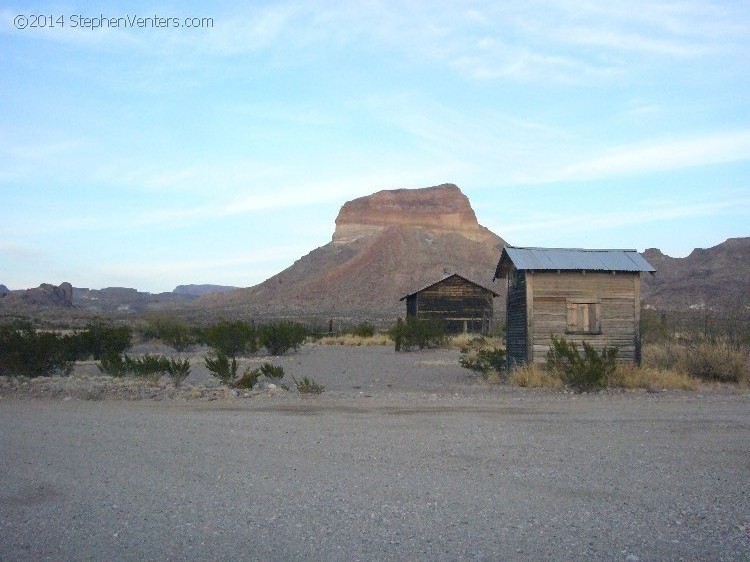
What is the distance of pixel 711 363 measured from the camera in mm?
20578

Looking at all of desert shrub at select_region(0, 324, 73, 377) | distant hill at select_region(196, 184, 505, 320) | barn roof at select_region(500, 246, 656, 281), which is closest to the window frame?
barn roof at select_region(500, 246, 656, 281)

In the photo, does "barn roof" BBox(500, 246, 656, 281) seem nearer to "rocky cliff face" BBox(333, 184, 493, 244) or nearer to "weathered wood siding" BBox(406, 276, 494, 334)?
"weathered wood siding" BBox(406, 276, 494, 334)

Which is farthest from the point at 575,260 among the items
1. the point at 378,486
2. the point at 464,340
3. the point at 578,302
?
the point at 464,340

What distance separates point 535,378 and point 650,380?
2817 mm

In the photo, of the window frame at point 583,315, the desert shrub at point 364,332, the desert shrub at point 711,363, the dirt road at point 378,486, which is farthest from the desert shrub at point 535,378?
the desert shrub at point 364,332

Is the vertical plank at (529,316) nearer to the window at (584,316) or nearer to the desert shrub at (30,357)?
the window at (584,316)

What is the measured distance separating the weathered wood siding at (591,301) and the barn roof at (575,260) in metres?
0.24

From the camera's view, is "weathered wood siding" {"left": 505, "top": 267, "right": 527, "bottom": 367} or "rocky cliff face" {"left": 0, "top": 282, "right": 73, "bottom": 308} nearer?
"weathered wood siding" {"left": 505, "top": 267, "right": 527, "bottom": 367}

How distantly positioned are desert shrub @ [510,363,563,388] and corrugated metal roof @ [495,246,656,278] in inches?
115

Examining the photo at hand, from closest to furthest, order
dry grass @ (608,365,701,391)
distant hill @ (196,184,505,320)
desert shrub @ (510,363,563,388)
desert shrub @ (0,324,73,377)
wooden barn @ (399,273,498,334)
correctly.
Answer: dry grass @ (608,365,701,391), desert shrub @ (510,363,563,388), desert shrub @ (0,324,73,377), wooden barn @ (399,273,498,334), distant hill @ (196,184,505,320)

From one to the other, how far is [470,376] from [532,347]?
8.80ft

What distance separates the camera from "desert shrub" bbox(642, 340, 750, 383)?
20391mm

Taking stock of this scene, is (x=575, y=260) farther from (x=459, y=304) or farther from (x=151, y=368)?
(x=459, y=304)

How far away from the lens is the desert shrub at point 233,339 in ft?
112
